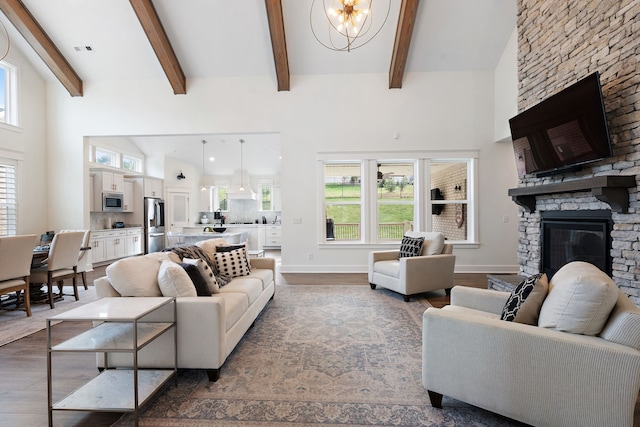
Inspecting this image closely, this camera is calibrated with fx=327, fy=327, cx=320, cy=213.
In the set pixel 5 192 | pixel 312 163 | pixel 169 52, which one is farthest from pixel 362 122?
pixel 5 192

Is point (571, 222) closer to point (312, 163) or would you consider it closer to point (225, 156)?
point (312, 163)

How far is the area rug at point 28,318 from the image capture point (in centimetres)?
330

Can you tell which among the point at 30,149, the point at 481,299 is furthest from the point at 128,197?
the point at 481,299

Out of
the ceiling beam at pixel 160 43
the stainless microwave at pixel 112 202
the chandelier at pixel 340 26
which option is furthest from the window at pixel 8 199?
the chandelier at pixel 340 26

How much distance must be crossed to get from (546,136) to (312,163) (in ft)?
12.4

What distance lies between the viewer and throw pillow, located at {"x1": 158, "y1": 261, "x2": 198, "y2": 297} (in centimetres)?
240

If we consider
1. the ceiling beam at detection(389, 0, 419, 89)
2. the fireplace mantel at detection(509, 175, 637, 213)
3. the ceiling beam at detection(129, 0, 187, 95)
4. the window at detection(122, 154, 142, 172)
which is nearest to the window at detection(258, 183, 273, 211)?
the window at detection(122, 154, 142, 172)

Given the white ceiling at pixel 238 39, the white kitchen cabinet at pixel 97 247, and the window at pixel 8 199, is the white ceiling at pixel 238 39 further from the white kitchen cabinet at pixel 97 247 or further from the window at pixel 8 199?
the white kitchen cabinet at pixel 97 247

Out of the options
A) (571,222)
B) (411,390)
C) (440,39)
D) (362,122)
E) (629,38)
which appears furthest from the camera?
(362,122)

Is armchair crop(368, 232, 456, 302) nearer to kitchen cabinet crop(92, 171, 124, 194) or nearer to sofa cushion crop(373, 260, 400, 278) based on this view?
sofa cushion crop(373, 260, 400, 278)

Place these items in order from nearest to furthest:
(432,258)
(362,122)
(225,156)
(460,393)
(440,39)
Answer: (460,393) → (432,258) → (440,39) → (362,122) → (225,156)

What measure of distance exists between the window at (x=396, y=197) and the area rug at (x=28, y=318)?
4034 millimetres

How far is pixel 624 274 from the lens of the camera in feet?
9.64

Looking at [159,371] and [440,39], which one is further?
[440,39]
